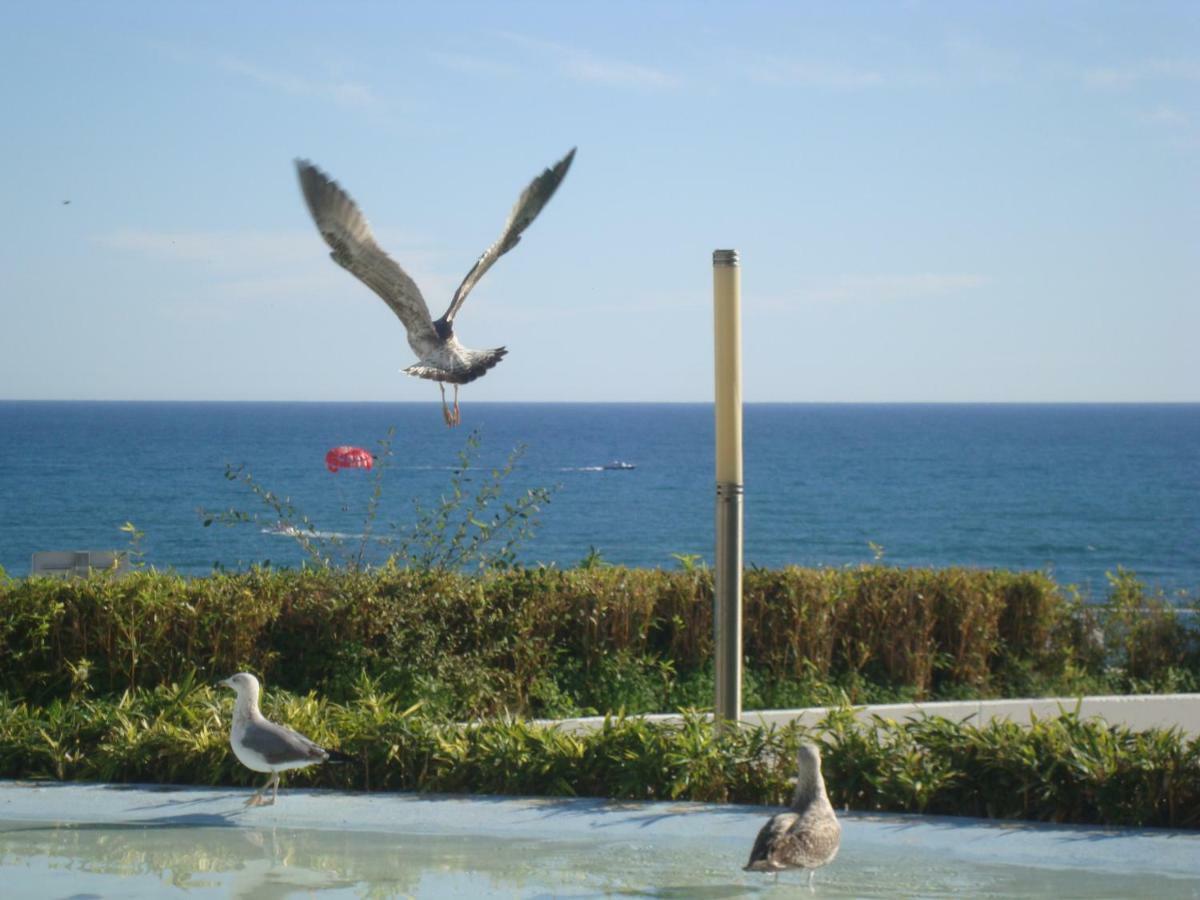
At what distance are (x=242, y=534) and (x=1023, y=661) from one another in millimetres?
39722

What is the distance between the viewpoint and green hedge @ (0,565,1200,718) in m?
7.26

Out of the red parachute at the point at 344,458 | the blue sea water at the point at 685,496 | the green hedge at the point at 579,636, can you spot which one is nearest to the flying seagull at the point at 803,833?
the green hedge at the point at 579,636

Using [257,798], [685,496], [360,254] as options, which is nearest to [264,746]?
[257,798]

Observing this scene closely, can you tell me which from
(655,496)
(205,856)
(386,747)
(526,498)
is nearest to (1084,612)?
(526,498)

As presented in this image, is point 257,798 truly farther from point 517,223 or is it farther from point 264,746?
point 517,223

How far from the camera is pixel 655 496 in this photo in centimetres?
6838

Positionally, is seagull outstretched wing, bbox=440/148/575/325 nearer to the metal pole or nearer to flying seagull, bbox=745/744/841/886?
the metal pole

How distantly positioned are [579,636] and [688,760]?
8.54 ft

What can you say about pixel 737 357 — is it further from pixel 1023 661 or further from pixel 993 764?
pixel 1023 661

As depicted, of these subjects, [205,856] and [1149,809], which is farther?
[1149,809]

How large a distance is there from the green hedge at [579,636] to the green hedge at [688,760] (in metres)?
0.98

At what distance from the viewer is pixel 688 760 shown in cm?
563

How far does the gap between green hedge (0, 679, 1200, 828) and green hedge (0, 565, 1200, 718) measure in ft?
3.20

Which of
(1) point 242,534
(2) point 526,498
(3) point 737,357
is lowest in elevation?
(1) point 242,534
